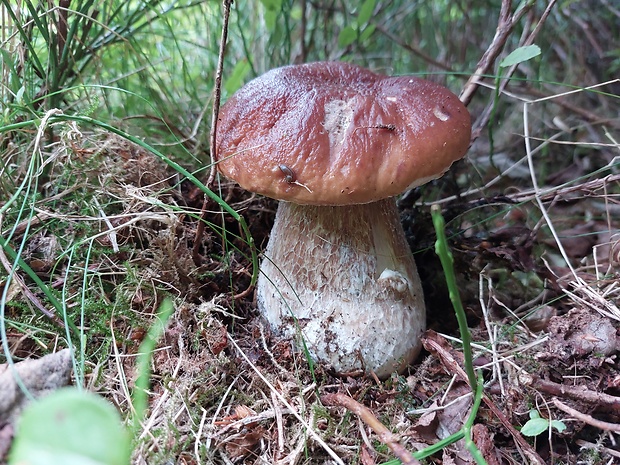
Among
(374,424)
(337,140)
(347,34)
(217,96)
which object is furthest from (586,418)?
(347,34)

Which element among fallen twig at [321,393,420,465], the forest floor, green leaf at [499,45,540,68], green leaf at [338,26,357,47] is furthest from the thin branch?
green leaf at [338,26,357,47]

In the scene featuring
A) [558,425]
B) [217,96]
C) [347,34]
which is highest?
[347,34]

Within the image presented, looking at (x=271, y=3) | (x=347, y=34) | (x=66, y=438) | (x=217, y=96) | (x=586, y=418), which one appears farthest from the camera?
(x=347, y=34)

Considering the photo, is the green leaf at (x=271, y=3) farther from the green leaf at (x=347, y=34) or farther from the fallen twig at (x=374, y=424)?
the fallen twig at (x=374, y=424)

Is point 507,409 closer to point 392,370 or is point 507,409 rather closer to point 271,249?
point 392,370

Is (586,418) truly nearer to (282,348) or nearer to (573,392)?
(573,392)

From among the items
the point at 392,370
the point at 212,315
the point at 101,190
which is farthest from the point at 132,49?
the point at 392,370

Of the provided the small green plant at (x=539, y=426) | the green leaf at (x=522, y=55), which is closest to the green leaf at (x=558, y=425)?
the small green plant at (x=539, y=426)
